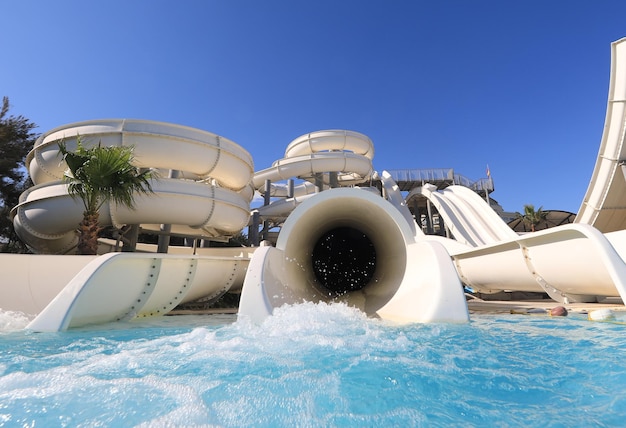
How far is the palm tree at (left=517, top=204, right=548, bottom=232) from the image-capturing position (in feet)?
83.6

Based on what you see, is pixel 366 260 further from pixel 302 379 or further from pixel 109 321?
pixel 302 379

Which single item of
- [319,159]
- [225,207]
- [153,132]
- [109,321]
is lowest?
[109,321]

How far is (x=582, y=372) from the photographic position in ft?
8.07

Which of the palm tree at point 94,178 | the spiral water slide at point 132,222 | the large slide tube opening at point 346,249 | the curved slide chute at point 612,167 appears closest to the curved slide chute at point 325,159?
the spiral water slide at point 132,222

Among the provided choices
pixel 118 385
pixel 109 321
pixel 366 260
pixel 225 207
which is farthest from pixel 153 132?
pixel 118 385

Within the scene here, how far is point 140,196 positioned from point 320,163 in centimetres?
1206

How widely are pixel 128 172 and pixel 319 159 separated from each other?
13.0m

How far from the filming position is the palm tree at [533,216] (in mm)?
25484

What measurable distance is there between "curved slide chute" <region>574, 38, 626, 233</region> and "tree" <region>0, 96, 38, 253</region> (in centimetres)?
2613

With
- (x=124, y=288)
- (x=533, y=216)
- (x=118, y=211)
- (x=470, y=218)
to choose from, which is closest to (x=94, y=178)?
(x=118, y=211)

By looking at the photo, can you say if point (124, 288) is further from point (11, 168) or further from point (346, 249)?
point (11, 168)

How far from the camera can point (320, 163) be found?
1966 centimetres

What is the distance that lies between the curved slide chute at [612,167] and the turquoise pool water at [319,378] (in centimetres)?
869

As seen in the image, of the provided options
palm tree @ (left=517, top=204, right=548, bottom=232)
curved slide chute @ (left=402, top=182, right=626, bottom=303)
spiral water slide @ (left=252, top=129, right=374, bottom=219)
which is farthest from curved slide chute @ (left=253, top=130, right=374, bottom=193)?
palm tree @ (left=517, top=204, right=548, bottom=232)
